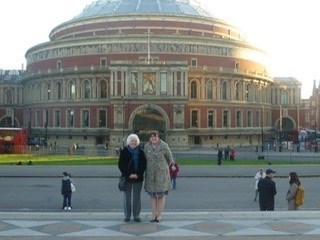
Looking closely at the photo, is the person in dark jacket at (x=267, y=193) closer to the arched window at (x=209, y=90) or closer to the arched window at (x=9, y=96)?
the arched window at (x=209, y=90)

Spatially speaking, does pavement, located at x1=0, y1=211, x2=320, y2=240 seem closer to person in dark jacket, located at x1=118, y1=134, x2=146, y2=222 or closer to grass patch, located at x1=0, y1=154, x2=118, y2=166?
person in dark jacket, located at x1=118, y1=134, x2=146, y2=222

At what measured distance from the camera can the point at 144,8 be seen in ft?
234

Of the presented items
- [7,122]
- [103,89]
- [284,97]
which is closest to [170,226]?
[103,89]

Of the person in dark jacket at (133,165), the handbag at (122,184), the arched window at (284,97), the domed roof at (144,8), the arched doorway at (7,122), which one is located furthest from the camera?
the arched window at (284,97)

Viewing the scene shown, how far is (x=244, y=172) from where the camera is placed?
31297mm

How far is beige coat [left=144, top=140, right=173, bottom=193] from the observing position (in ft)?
30.8

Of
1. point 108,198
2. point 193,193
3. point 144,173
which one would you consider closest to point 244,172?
point 193,193

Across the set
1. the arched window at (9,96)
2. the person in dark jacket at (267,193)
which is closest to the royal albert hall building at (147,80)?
the arched window at (9,96)

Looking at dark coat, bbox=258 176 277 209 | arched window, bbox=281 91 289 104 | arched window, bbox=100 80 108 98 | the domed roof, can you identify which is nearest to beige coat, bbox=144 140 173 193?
dark coat, bbox=258 176 277 209

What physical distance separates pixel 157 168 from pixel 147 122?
51235 millimetres

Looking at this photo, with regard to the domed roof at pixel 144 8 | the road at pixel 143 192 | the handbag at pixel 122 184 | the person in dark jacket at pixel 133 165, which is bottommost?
the road at pixel 143 192

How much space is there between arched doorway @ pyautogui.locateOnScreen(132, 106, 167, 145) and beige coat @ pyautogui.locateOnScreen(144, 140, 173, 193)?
165ft

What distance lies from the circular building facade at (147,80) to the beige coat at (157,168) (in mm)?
49615

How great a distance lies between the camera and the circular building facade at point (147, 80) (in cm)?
5966
